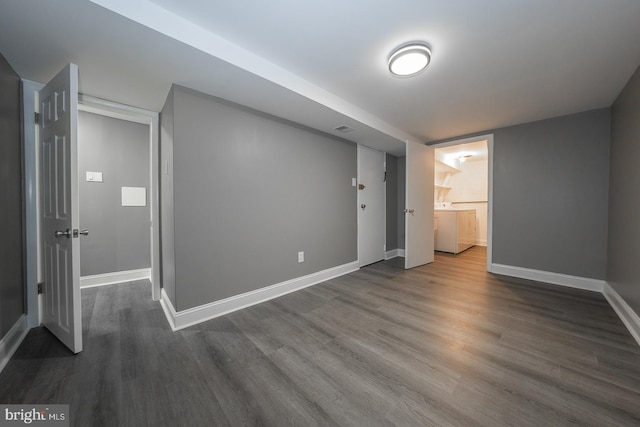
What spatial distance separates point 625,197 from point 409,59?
7.93 ft

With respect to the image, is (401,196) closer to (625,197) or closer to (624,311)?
(625,197)

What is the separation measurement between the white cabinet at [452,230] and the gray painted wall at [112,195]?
544cm

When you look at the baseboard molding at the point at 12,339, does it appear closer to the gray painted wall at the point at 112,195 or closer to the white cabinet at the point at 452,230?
the gray painted wall at the point at 112,195

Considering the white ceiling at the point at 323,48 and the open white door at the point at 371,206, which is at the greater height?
the white ceiling at the point at 323,48

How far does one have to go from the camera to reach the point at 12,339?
159cm

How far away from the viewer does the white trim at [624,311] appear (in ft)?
5.79

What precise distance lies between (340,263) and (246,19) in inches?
113

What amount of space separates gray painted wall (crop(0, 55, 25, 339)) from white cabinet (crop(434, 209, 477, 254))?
19.4 ft

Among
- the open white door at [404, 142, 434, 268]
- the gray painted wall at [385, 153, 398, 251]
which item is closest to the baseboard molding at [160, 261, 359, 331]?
the open white door at [404, 142, 434, 268]

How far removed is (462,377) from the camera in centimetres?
136

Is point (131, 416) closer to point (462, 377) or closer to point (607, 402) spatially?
point (462, 377)

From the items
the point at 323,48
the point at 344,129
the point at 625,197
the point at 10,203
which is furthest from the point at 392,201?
the point at 10,203
